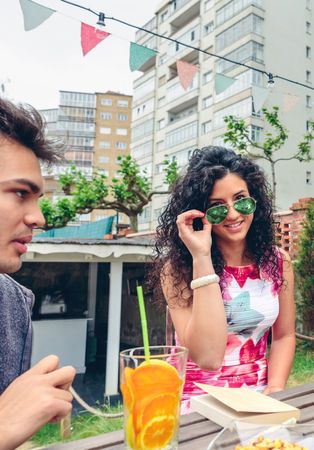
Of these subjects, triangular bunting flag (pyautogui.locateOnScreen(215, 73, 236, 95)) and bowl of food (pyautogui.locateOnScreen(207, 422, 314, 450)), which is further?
triangular bunting flag (pyautogui.locateOnScreen(215, 73, 236, 95))

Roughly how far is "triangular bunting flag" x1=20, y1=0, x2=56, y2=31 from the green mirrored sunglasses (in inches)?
132

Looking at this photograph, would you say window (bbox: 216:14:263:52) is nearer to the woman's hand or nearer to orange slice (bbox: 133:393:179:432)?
the woman's hand

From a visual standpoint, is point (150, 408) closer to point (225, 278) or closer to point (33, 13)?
point (225, 278)

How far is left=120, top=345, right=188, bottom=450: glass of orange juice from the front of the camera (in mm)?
782

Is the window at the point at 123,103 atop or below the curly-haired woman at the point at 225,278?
atop

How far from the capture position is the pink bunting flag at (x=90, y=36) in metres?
4.56

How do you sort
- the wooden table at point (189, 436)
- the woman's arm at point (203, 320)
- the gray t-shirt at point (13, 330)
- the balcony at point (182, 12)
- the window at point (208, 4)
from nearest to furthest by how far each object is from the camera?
the wooden table at point (189, 436) < the gray t-shirt at point (13, 330) < the woman's arm at point (203, 320) < the window at point (208, 4) < the balcony at point (182, 12)

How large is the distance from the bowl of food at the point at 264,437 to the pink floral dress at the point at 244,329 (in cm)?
67

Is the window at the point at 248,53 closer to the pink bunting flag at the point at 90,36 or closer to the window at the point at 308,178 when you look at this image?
the window at the point at 308,178

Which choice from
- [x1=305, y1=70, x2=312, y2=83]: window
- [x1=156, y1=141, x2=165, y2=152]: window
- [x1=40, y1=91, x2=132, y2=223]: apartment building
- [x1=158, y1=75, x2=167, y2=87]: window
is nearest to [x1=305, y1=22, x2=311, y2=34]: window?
[x1=305, y1=70, x2=312, y2=83]: window

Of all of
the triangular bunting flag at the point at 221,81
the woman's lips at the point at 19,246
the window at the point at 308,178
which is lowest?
the woman's lips at the point at 19,246

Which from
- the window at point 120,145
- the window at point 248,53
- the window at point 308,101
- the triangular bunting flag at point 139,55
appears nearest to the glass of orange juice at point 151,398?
the triangular bunting flag at point 139,55

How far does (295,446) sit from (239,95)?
2606 centimetres

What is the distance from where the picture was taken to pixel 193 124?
97.5 feet
